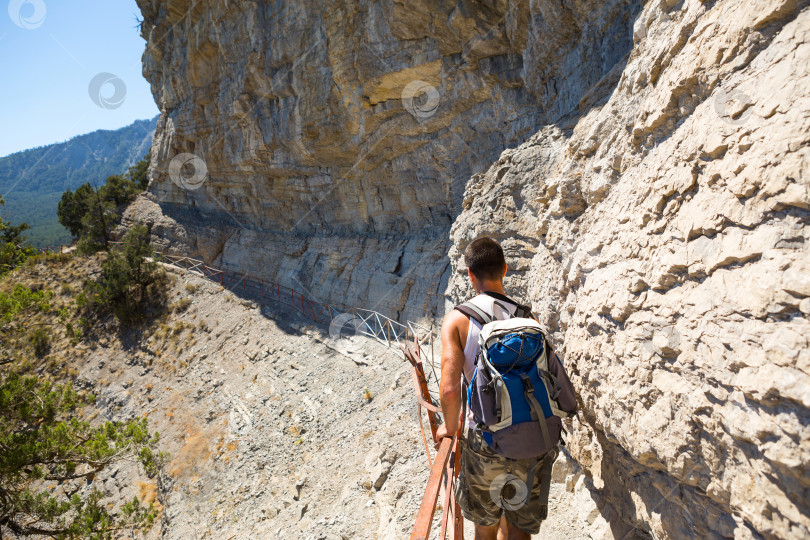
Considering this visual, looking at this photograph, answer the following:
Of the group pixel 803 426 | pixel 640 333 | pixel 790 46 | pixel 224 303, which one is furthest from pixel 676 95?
pixel 224 303

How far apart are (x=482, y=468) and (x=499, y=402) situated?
0.49 meters

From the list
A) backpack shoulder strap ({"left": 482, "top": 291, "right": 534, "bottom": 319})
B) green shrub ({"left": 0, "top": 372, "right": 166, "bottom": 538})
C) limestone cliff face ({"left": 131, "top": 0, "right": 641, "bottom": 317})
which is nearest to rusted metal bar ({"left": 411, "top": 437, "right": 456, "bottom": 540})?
backpack shoulder strap ({"left": 482, "top": 291, "right": 534, "bottom": 319})

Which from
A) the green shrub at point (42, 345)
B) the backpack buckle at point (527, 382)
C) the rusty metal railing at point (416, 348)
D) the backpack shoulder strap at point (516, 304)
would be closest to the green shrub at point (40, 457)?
the rusty metal railing at point (416, 348)

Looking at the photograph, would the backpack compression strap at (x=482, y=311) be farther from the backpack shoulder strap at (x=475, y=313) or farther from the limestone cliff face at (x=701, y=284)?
the limestone cliff face at (x=701, y=284)

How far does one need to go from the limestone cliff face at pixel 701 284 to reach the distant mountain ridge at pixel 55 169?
93286mm

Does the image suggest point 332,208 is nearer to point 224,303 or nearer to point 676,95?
point 224,303

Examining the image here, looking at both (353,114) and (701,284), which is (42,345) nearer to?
(353,114)

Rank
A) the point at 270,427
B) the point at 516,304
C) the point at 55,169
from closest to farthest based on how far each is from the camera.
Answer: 1. the point at 516,304
2. the point at 270,427
3. the point at 55,169

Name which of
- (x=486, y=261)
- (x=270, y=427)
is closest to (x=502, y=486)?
(x=486, y=261)

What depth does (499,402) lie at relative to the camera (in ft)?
6.95

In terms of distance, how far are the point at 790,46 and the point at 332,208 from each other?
704 inches

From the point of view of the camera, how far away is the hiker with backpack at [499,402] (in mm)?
2123

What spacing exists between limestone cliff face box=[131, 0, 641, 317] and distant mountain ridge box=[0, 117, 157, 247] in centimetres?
7080

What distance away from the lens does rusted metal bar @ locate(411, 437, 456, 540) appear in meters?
1.80
